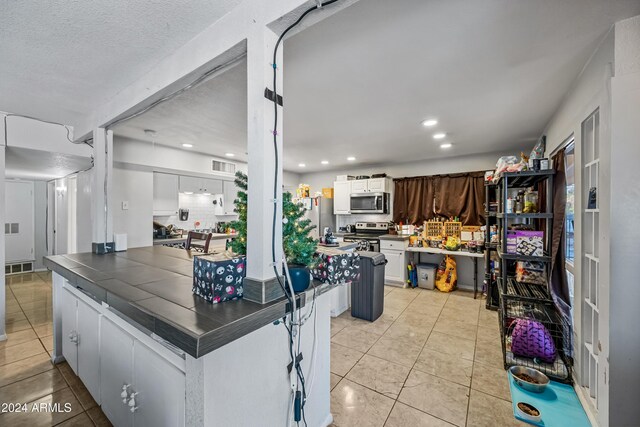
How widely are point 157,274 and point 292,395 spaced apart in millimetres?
1098

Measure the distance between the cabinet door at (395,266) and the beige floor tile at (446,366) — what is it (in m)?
2.17

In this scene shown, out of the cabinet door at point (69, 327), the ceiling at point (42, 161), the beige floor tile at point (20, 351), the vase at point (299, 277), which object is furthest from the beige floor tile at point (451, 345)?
the ceiling at point (42, 161)

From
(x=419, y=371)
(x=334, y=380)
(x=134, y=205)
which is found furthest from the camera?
(x=134, y=205)

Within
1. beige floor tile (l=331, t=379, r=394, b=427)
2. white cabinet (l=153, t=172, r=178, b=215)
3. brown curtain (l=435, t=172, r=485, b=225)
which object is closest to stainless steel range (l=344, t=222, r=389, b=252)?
brown curtain (l=435, t=172, r=485, b=225)

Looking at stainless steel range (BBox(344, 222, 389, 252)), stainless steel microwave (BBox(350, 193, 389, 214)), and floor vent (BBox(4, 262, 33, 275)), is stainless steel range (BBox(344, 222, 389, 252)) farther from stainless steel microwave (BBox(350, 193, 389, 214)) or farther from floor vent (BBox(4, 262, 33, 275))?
floor vent (BBox(4, 262, 33, 275))

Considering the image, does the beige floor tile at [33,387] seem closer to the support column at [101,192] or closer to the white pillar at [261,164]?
the support column at [101,192]

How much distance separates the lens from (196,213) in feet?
17.1

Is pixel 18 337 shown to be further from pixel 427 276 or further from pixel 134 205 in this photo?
pixel 427 276

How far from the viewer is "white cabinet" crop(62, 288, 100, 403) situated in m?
1.66

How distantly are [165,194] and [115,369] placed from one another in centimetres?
348

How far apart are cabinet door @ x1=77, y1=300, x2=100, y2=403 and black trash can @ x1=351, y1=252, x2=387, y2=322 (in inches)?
94.8

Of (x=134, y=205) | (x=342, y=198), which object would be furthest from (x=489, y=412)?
(x=134, y=205)

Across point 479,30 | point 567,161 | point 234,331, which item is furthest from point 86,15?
point 567,161

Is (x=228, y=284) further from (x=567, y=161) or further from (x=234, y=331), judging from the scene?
(x=567, y=161)
